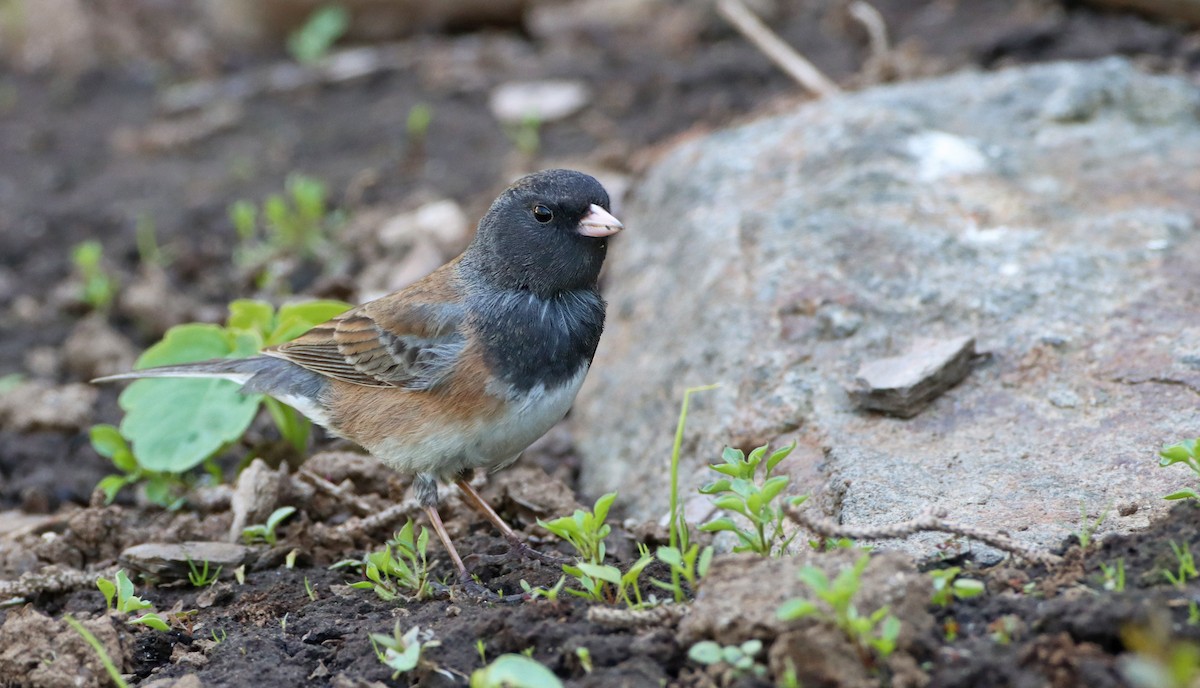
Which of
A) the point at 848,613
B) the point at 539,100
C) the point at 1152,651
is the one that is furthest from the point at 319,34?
the point at 1152,651

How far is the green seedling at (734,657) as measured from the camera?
2.06 meters

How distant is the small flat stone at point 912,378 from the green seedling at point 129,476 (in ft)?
7.18

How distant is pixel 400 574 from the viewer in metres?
2.83

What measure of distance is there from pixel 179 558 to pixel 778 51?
358cm

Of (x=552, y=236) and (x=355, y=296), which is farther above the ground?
(x=552, y=236)

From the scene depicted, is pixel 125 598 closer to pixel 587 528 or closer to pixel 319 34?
pixel 587 528

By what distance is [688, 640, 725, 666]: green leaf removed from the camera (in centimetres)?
207

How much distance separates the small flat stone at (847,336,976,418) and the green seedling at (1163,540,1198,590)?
1001mm

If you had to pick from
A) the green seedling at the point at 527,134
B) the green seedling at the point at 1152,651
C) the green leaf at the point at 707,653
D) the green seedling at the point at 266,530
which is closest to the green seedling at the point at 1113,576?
the green seedling at the point at 1152,651

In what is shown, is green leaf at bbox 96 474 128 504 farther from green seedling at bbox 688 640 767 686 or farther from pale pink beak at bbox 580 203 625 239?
green seedling at bbox 688 640 767 686

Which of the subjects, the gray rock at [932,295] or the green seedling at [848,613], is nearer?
the green seedling at [848,613]

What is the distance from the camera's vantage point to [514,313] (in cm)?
321

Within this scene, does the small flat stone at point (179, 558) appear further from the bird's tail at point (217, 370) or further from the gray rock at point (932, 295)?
the gray rock at point (932, 295)

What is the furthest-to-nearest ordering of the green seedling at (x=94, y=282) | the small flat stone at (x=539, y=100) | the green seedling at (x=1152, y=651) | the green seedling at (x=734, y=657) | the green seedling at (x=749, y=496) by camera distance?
the small flat stone at (x=539, y=100) → the green seedling at (x=94, y=282) → the green seedling at (x=749, y=496) → the green seedling at (x=734, y=657) → the green seedling at (x=1152, y=651)
